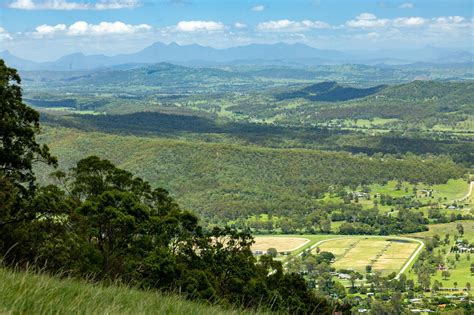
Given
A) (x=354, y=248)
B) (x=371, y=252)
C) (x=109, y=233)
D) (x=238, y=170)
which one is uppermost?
(x=109, y=233)

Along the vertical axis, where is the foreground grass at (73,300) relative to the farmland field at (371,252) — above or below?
above

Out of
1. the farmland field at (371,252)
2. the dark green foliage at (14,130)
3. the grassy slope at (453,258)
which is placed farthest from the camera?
the farmland field at (371,252)

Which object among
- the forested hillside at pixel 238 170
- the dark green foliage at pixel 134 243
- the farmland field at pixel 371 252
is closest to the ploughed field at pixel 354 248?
the farmland field at pixel 371 252

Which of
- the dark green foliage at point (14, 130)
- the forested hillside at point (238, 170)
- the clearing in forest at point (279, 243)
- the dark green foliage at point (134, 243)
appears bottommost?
the clearing in forest at point (279, 243)

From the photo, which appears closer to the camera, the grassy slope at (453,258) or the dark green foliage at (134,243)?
the dark green foliage at (134,243)

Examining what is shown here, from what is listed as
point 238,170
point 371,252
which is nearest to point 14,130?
point 371,252

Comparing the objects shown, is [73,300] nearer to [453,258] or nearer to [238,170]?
[453,258]

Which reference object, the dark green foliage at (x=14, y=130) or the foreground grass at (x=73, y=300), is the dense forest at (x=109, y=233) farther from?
the foreground grass at (x=73, y=300)

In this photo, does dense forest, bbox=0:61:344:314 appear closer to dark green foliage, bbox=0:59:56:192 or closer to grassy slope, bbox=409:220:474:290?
dark green foliage, bbox=0:59:56:192
